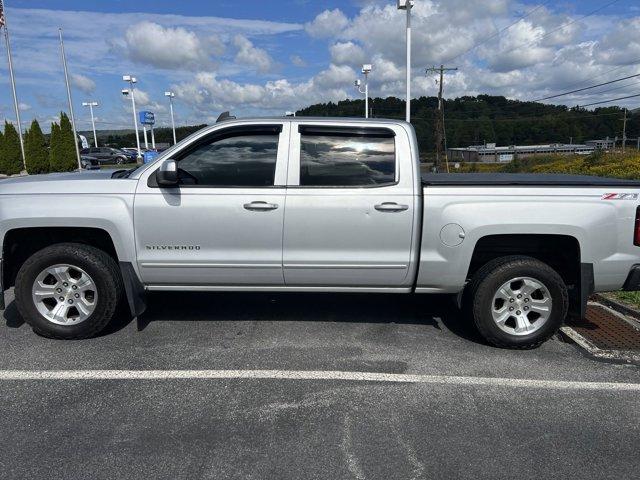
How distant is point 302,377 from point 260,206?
4.59 ft

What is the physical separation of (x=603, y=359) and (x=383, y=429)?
2.21 metres

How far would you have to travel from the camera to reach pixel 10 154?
113 ft

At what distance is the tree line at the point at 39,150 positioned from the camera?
3306 cm

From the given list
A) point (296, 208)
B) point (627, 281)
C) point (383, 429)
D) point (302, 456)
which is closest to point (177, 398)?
point (302, 456)

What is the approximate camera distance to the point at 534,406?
3.52 meters

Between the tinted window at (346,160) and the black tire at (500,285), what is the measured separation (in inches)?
45.3

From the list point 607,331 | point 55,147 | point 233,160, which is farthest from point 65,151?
point 607,331

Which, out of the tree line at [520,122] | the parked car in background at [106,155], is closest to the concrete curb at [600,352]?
the parked car in background at [106,155]

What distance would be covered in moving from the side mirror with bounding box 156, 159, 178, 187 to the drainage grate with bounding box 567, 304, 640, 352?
3855 mm

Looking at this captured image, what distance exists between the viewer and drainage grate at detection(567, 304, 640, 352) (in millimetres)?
4539

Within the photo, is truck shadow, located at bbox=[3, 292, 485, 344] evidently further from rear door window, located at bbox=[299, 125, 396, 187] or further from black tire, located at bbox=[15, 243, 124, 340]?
rear door window, located at bbox=[299, 125, 396, 187]

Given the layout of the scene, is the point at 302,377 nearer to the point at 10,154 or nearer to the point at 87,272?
the point at 87,272

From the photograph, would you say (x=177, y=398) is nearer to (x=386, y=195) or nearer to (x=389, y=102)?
(x=386, y=195)

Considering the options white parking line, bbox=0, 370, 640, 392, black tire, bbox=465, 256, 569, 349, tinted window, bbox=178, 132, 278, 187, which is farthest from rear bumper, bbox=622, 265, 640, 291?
tinted window, bbox=178, 132, 278, 187
